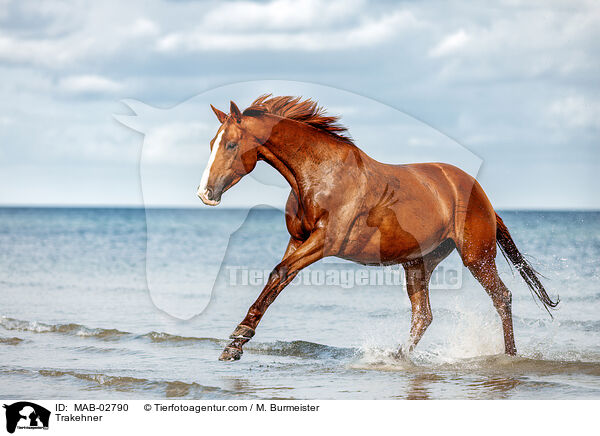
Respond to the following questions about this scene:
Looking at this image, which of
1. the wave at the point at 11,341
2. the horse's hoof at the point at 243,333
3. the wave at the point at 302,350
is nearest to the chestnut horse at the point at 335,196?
the horse's hoof at the point at 243,333

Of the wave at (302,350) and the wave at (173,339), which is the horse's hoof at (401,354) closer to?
the wave at (302,350)

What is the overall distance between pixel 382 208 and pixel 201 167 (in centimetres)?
144

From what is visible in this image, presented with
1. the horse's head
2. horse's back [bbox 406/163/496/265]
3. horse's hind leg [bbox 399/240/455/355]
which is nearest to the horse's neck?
the horse's head

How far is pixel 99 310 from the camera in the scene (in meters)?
9.53

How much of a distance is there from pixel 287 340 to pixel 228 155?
3017mm

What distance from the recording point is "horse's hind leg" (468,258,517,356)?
5828 mm

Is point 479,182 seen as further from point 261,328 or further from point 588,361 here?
point 261,328

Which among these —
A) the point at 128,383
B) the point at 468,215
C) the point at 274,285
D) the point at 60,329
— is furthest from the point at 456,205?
the point at 60,329

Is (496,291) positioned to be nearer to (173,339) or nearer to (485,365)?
(485,365)

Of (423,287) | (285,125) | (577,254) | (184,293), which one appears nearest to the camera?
(285,125)
